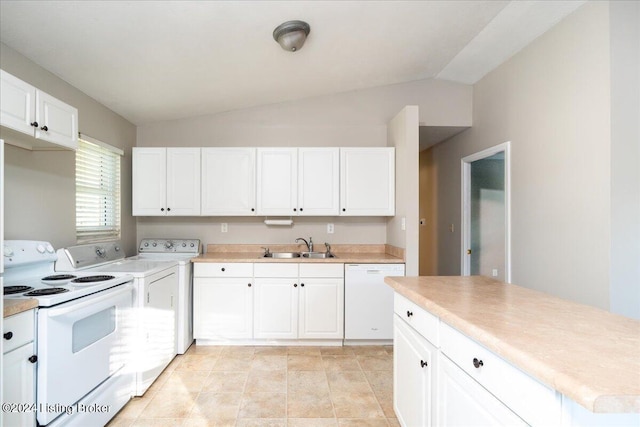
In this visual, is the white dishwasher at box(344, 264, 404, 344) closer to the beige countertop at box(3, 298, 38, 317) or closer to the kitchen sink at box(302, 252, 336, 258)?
the kitchen sink at box(302, 252, 336, 258)

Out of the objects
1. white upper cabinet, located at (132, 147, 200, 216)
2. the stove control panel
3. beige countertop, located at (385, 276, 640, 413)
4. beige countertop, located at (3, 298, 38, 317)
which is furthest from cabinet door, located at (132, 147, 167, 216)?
beige countertop, located at (385, 276, 640, 413)

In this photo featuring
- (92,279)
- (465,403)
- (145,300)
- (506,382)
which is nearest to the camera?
(506,382)

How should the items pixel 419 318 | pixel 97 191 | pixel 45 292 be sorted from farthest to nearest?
pixel 97 191, pixel 45 292, pixel 419 318

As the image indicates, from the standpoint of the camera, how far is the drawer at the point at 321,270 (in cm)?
308

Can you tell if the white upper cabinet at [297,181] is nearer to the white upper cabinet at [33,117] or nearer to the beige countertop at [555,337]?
the white upper cabinet at [33,117]

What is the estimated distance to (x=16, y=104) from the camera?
1.61 m

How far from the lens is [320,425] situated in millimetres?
1942

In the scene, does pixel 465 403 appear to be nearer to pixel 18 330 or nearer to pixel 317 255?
pixel 18 330

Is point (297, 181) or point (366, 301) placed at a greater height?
point (297, 181)

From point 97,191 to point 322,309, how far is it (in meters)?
2.37

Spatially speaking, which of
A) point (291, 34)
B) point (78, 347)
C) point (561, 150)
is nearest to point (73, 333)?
point (78, 347)

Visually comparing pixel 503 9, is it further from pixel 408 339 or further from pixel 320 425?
pixel 320 425

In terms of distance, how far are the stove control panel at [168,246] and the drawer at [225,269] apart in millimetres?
381

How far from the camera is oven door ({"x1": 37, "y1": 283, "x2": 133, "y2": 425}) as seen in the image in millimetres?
1508
